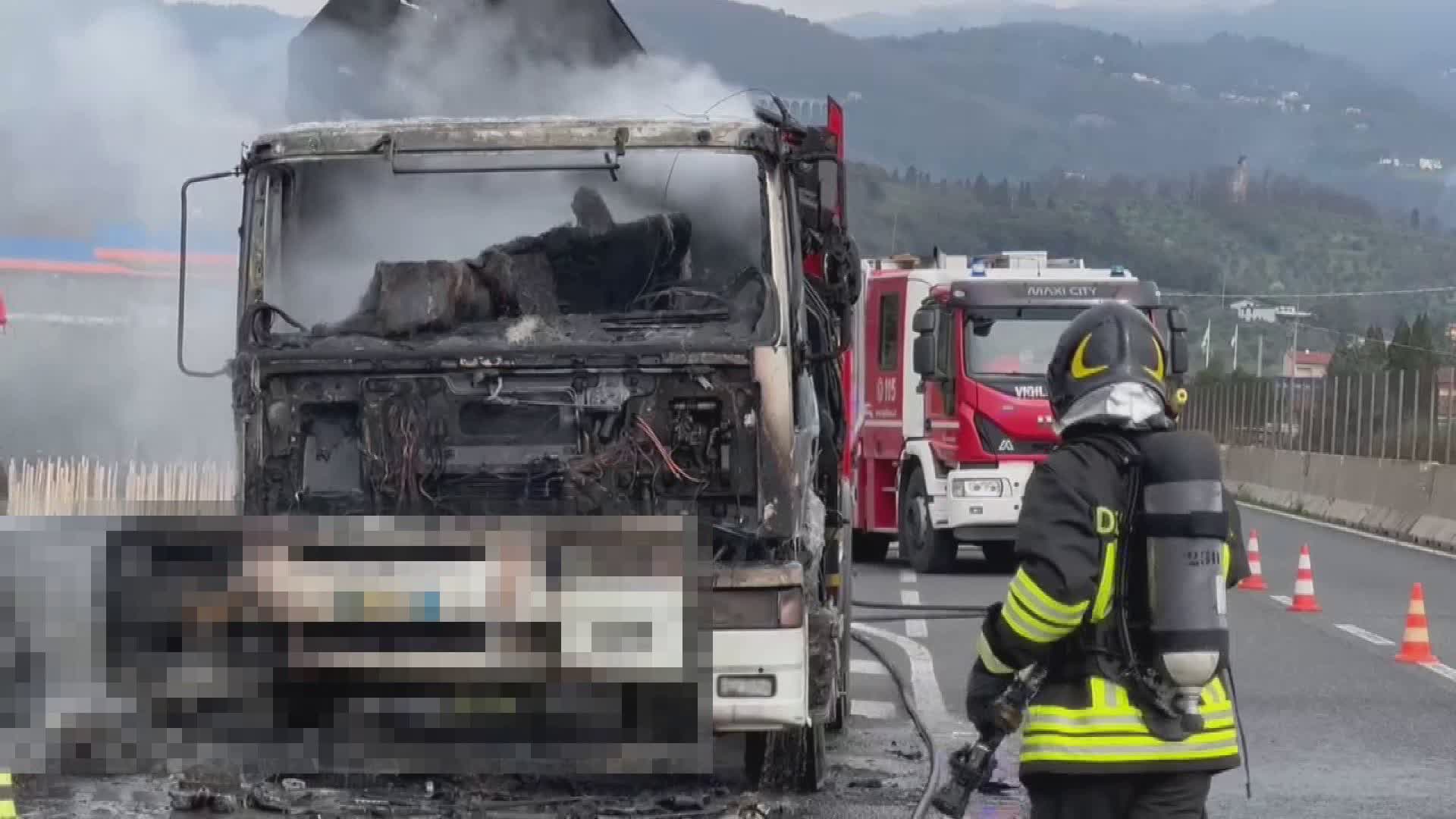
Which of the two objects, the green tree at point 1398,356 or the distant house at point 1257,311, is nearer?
the green tree at point 1398,356

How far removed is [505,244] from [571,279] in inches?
11.5

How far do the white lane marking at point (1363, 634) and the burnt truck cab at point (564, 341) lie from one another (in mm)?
7343

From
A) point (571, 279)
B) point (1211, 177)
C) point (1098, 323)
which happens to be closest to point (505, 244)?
point (571, 279)

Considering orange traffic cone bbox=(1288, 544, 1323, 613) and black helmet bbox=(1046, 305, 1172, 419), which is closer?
black helmet bbox=(1046, 305, 1172, 419)

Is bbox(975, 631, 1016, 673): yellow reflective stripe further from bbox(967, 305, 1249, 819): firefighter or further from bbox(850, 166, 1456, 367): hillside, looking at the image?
bbox(850, 166, 1456, 367): hillside

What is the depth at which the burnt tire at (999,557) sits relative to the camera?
20906 millimetres

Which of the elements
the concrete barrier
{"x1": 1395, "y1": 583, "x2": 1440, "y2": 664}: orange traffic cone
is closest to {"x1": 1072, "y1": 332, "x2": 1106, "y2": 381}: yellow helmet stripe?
{"x1": 1395, "y1": 583, "x2": 1440, "y2": 664}: orange traffic cone

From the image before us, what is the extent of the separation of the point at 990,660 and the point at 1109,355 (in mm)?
733

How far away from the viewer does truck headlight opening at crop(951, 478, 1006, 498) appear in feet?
62.4

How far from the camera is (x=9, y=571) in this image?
269 inches

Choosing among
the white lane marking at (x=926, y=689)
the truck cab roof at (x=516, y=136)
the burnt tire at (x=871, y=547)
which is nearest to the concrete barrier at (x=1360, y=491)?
the burnt tire at (x=871, y=547)

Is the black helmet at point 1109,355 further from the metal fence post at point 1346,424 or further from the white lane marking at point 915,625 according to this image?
the metal fence post at point 1346,424

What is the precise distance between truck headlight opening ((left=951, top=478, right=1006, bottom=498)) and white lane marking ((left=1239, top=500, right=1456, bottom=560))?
7227 mm

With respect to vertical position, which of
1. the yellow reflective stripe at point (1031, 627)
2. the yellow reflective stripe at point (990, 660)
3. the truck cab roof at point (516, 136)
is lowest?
the yellow reflective stripe at point (990, 660)
